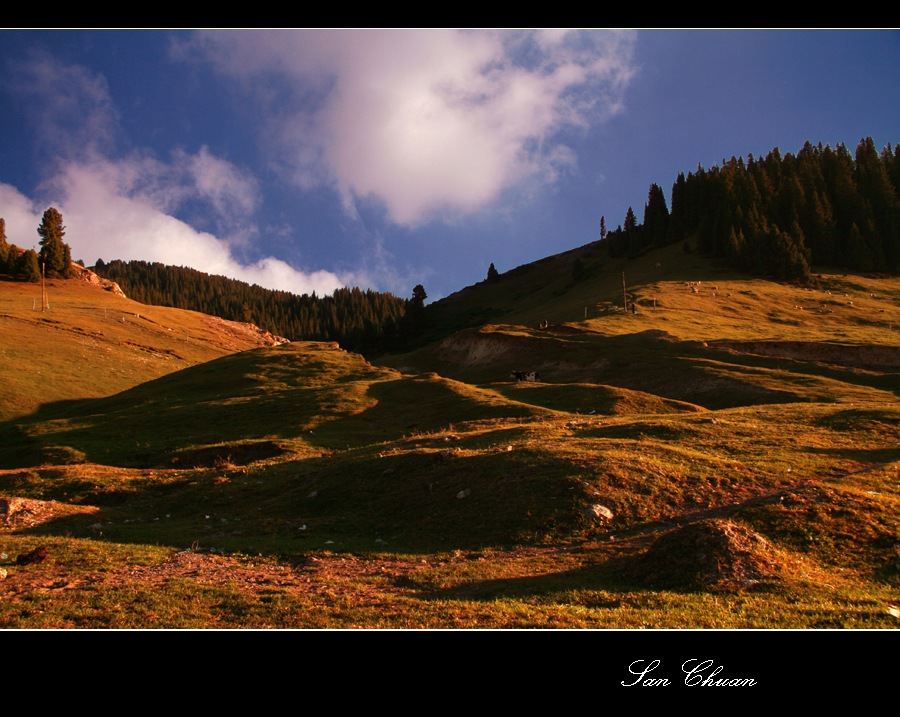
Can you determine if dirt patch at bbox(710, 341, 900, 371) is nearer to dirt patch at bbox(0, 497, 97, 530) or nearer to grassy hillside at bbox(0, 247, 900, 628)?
grassy hillside at bbox(0, 247, 900, 628)

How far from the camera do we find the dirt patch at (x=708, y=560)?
1076 cm

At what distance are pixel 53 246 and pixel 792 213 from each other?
162 meters

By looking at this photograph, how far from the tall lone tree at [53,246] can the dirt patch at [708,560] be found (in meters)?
149

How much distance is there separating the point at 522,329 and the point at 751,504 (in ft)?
189

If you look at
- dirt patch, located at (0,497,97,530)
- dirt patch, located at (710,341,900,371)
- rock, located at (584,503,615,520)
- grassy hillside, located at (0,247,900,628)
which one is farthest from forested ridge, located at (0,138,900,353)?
dirt patch, located at (0,497,97,530)

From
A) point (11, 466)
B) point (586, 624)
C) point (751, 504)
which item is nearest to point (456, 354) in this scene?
point (11, 466)

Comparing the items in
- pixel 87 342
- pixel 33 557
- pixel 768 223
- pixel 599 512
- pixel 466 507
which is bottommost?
pixel 599 512

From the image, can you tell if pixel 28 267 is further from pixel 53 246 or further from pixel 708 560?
pixel 708 560

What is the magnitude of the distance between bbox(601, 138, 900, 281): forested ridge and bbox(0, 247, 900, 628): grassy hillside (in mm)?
63951

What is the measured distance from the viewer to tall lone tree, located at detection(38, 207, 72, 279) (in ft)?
420

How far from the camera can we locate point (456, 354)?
77188 millimetres

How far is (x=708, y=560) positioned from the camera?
11.1m

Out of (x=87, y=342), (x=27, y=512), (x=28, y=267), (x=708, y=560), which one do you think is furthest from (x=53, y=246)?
(x=708, y=560)
